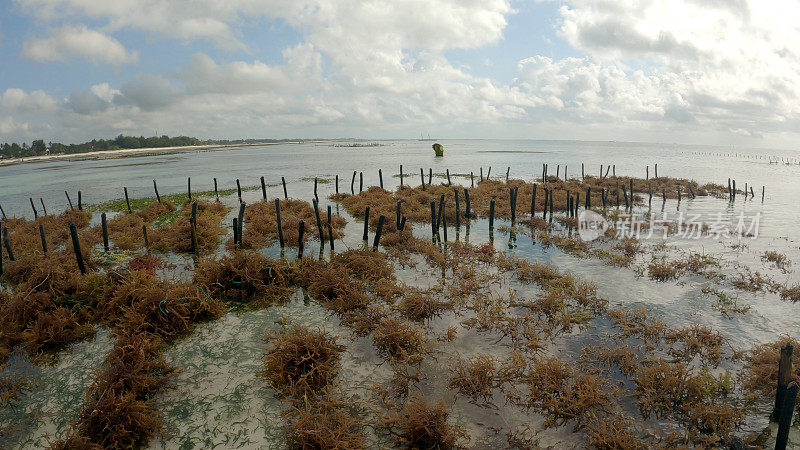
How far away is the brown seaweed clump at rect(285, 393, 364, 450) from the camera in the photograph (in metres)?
5.42

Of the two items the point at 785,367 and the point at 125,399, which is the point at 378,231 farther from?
the point at 785,367

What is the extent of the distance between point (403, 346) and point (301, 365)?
2.34 m

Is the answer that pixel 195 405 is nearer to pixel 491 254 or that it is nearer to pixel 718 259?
pixel 491 254

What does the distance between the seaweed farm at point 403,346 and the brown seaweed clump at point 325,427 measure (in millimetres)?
36

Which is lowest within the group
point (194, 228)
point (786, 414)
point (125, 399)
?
point (125, 399)

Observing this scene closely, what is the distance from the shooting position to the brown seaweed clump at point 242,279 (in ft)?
35.8

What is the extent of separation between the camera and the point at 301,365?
7.34m

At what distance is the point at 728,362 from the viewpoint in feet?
25.7

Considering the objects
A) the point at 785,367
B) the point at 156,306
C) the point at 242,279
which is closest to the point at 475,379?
the point at 785,367

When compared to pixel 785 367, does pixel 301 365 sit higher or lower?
lower

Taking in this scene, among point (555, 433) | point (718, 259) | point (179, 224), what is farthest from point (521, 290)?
point (179, 224)

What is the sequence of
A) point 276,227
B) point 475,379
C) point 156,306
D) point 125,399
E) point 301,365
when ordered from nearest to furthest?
point 125,399 < point 475,379 < point 301,365 < point 156,306 < point 276,227

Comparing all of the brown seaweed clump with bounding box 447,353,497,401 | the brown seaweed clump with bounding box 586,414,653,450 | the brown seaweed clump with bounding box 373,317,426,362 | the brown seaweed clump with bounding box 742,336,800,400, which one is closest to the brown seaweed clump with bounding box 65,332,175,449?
the brown seaweed clump with bounding box 373,317,426,362

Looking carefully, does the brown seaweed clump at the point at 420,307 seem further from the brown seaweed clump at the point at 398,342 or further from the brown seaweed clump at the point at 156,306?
the brown seaweed clump at the point at 156,306
